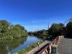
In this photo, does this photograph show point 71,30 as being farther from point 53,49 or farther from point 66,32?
point 53,49

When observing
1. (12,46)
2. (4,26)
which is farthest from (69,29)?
(4,26)

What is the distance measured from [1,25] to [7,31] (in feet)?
16.9

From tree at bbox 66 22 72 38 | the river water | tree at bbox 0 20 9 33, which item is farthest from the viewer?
tree at bbox 0 20 9 33

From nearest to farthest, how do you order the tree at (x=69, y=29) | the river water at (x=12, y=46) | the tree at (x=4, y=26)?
the river water at (x=12, y=46)
the tree at (x=69, y=29)
the tree at (x=4, y=26)

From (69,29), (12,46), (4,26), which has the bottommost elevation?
(12,46)

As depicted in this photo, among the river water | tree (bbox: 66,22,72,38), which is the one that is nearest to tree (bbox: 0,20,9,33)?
the river water

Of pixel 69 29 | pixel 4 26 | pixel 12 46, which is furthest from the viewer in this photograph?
pixel 4 26

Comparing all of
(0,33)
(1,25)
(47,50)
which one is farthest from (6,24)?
(47,50)

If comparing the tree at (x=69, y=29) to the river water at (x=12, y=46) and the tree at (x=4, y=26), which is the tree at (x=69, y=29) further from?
the tree at (x=4, y=26)

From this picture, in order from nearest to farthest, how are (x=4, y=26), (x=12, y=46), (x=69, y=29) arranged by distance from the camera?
(x=12, y=46), (x=69, y=29), (x=4, y=26)

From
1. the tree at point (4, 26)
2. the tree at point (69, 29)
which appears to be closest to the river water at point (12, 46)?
the tree at point (69, 29)

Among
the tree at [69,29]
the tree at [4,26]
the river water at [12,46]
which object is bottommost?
the river water at [12,46]

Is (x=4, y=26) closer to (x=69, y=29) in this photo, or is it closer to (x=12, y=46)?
(x=69, y=29)

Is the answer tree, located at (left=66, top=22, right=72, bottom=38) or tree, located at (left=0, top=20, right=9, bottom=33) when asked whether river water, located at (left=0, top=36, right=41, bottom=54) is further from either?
tree, located at (left=0, top=20, right=9, bottom=33)
